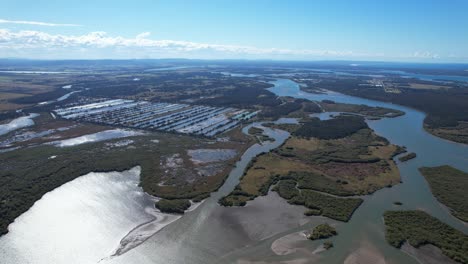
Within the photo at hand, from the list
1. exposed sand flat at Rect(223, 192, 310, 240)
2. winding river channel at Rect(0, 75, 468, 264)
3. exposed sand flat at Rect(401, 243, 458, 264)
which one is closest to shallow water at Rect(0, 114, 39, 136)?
winding river channel at Rect(0, 75, 468, 264)

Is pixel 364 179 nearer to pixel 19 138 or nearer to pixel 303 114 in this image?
pixel 303 114

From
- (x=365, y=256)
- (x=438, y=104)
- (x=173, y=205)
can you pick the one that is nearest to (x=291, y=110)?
(x=438, y=104)

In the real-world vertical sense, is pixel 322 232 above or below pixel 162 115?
below

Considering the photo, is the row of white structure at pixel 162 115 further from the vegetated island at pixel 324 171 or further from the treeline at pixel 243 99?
the vegetated island at pixel 324 171

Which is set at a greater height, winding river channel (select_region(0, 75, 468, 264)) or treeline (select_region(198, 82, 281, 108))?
treeline (select_region(198, 82, 281, 108))

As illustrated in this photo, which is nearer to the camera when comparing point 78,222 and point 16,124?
point 78,222

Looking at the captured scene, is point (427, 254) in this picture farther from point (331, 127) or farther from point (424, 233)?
point (331, 127)

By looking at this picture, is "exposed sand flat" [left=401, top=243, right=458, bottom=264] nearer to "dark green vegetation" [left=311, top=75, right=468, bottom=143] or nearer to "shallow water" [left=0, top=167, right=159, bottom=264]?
"shallow water" [left=0, top=167, right=159, bottom=264]
